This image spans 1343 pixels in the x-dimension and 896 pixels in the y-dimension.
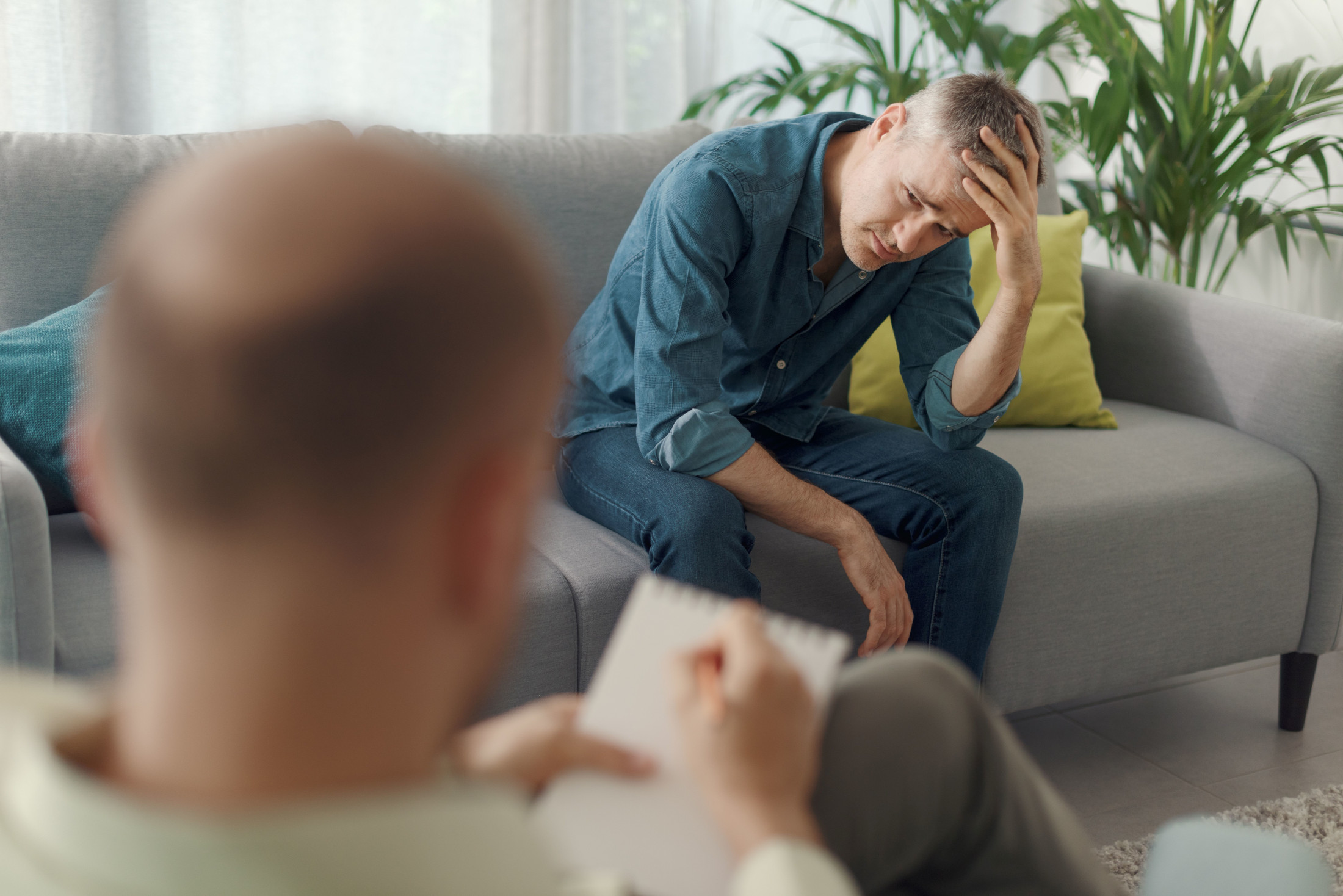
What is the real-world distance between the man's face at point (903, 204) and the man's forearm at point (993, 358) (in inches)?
5.3

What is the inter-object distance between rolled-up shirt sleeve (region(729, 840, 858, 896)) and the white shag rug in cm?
111

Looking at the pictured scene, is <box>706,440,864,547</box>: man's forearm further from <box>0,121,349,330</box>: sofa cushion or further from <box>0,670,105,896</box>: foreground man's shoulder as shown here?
<box>0,670,105,896</box>: foreground man's shoulder

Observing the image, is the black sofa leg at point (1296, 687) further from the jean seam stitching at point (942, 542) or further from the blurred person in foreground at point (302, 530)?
the blurred person in foreground at point (302, 530)

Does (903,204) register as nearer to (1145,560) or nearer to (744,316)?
(744,316)

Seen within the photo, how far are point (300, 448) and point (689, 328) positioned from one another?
42.7 inches

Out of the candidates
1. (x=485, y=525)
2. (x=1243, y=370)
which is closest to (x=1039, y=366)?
(x=1243, y=370)

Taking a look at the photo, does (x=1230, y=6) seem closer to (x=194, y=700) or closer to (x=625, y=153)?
(x=625, y=153)

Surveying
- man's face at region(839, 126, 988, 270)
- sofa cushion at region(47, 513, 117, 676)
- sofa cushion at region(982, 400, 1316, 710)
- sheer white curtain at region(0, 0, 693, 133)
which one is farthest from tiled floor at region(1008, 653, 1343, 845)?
sheer white curtain at region(0, 0, 693, 133)

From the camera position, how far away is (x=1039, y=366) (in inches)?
78.1

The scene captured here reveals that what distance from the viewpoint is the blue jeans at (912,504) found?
56.5 inches

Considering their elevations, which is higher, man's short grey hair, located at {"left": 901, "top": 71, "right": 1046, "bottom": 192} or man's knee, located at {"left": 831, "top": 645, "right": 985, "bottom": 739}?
man's short grey hair, located at {"left": 901, "top": 71, "right": 1046, "bottom": 192}

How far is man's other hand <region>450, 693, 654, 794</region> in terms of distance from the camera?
0.58 meters

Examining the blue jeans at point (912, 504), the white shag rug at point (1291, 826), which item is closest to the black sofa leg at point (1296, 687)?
the white shag rug at point (1291, 826)

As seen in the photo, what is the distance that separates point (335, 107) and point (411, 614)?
2273mm
